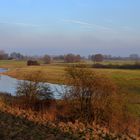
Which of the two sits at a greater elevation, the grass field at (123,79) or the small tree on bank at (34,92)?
the small tree on bank at (34,92)

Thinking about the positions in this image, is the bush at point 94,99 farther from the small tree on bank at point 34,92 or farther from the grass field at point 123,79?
the small tree on bank at point 34,92

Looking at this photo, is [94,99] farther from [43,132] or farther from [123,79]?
[123,79]

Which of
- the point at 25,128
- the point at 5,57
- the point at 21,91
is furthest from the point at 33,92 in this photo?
the point at 5,57

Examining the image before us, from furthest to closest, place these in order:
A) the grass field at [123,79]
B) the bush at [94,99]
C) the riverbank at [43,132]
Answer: the grass field at [123,79]
the bush at [94,99]
the riverbank at [43,132]

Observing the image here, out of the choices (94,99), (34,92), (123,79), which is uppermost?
(94,99)

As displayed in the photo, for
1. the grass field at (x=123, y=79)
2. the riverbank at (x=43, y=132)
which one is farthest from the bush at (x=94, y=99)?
the riverbank at (x=43, y=132)

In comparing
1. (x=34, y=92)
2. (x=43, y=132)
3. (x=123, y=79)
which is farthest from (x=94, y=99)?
(x=123, y=79)

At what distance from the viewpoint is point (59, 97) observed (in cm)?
2203

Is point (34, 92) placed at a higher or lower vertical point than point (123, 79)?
higher

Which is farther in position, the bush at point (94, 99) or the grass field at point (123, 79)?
the grass field at point (123, 79)

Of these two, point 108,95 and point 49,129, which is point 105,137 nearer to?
point 49,129

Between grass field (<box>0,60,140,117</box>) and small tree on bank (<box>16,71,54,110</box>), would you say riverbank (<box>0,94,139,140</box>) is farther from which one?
small tree on bank (<box>16,71,54,110</box>)

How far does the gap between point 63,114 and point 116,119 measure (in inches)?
112

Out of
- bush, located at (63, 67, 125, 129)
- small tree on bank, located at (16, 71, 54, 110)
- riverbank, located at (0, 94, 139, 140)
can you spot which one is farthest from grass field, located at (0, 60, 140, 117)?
riverbank, located at (0, 94, 139, 140)
